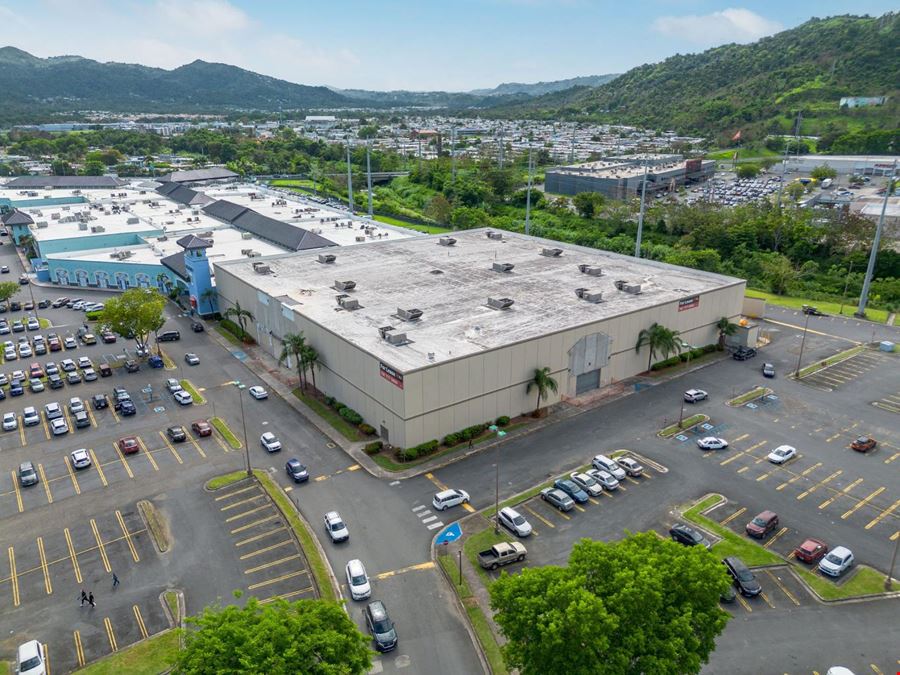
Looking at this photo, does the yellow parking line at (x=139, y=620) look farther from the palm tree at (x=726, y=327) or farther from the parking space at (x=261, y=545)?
the palm tree at (x=726, y=327)

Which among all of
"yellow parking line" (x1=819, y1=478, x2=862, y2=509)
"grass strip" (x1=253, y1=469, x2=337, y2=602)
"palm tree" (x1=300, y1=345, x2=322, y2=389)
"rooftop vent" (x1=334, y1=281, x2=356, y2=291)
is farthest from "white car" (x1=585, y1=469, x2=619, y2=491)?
"rooftop vent" (x1=334, y1=281, x2=356, y2=291)

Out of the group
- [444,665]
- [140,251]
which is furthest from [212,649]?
[140,251]

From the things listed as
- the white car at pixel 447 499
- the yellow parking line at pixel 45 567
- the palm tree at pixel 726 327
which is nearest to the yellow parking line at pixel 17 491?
the yellow parking line at pixel 45 567

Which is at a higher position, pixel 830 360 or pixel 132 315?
pixel 132 315

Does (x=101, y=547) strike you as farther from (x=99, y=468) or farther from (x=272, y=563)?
(x=272, y=563)

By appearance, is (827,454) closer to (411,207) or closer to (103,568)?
(103,568)

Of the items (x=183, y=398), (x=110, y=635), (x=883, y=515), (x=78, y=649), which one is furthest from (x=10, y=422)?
(x=883, y=515)
